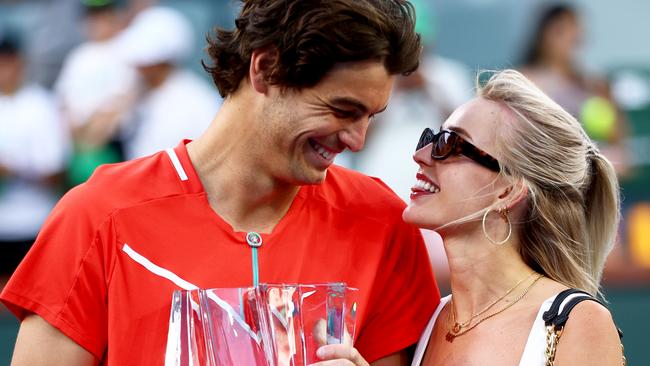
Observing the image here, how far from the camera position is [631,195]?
7074 mm

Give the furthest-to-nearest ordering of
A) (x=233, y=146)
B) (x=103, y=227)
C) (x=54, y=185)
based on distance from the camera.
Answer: (x=54, y=185) → (x=233, y=146) → (x=103, y=227)

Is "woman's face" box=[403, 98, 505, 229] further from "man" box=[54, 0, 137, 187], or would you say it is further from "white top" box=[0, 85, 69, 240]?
"white top" box=[0, 85, 69, 240]

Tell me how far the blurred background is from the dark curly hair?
3.50m

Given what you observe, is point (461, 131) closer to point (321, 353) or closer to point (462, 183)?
point (462, 183)

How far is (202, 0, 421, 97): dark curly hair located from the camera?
117 inches

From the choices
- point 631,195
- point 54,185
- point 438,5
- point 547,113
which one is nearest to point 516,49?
point 438,5

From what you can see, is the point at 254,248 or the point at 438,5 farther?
the point at 438,5

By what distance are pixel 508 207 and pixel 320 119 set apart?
0.61m

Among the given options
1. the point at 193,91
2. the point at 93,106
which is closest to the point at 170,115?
the point at 193,91

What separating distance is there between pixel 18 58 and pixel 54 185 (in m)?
0.84

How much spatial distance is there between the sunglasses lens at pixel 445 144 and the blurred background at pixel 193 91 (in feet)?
10.6

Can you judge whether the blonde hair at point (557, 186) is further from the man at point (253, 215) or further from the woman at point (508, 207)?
the man at point (253, 215)

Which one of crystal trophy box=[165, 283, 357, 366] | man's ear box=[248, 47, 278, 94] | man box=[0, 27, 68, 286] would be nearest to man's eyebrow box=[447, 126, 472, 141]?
man's ear box=[248, 47, 278, 94]

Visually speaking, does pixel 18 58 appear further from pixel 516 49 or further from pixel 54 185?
pixel 516 49
